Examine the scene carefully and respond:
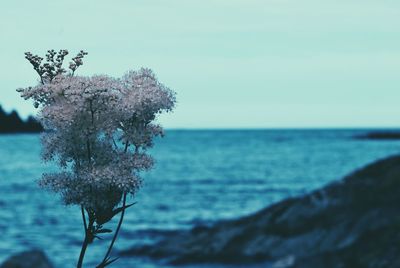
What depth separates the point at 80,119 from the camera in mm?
3617

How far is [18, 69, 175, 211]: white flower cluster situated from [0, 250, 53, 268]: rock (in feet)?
60.7

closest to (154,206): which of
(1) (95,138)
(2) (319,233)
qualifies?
(2) (319,233)

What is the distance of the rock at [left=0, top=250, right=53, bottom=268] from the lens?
21.5 metres

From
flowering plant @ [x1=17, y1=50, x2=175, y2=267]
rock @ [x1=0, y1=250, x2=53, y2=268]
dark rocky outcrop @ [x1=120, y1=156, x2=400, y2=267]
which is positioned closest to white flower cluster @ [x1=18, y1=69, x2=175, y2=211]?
flowering plant @ [x1=17, y1=50, x2=175, y2=267]

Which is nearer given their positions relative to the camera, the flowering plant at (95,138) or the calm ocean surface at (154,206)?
the flowering plant at (95,138)

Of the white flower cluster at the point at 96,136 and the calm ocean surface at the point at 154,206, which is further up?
the white flower cluster at the point at 96,136

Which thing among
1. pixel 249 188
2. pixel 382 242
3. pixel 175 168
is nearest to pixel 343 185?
pixel 382 242

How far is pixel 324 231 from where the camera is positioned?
82.3 feet

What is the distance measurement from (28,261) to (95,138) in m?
19.1

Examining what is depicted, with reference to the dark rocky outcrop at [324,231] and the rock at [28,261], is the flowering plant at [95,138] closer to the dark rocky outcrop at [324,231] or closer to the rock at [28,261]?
the dark rocky outcrop at [324,231]

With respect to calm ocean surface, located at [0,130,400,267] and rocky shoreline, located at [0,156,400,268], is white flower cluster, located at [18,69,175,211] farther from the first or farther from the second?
rocky shoreline, located at [0,156,400,268]

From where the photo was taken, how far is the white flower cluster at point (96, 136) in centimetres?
354

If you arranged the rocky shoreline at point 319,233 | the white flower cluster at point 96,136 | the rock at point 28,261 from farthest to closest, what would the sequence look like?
1. the rocky shoreline at point 319,233
2. the rock at point 28,261
3. the white flower cluster at point 96,136

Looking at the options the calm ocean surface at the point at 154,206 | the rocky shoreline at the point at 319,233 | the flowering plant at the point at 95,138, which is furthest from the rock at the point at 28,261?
the flowering plant at the point at 95,138
